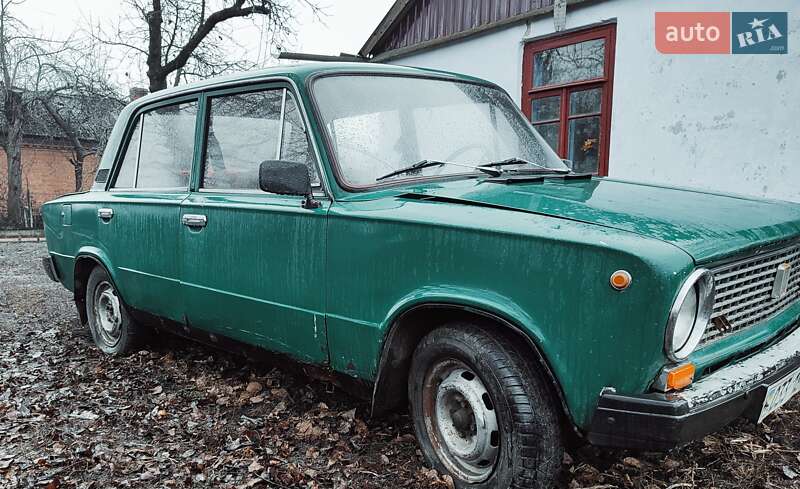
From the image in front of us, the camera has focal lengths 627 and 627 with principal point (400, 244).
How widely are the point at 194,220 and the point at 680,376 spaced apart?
269 centimetres

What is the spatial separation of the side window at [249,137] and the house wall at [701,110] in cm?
444

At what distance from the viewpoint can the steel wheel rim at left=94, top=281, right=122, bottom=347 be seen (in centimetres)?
475

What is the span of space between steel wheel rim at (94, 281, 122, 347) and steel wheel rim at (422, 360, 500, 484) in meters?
3.02

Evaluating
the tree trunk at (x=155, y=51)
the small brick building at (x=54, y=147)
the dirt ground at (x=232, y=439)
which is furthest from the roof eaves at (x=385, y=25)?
the small brick building at (x=54, y=147)

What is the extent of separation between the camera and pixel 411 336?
272 cm

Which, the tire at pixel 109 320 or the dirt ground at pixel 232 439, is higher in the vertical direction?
the tire at pixel 109 320

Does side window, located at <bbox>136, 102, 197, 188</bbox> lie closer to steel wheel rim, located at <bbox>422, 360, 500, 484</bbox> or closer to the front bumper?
steel wheel rim, located at <bbox>422, 360, 500, 484</bbox>

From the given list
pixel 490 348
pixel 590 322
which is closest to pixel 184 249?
pixel 490 348

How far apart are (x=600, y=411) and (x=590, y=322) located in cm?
29

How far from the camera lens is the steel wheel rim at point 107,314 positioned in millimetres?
4746

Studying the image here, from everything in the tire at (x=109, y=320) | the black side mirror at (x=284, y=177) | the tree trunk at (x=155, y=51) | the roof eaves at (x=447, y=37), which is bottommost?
the tire at (x=109, y=320)

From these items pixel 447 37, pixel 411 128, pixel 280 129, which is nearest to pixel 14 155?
pixel 447 37

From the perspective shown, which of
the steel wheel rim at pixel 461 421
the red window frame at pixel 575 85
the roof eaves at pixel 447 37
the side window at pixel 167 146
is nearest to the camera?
the steel wheel rim at pixel 461 421

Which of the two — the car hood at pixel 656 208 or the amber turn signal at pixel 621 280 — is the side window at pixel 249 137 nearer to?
the car hood at pixel 656 208
